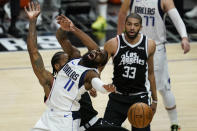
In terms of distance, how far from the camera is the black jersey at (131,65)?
7.25m

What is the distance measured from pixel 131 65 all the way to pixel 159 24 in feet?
4.14

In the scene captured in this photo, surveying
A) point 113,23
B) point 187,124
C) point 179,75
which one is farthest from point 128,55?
point 113,23

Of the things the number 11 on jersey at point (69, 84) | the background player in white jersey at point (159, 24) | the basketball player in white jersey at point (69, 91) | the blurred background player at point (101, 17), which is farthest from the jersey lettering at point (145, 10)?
the blurred background player at point (101, 17)

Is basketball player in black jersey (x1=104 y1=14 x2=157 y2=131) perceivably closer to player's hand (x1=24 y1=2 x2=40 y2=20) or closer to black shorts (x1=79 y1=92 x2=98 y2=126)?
black shorts (x1=79 y1=92 x2=98 y2=126)

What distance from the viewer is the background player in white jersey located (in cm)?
817

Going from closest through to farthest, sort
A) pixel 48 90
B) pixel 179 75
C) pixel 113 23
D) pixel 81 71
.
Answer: pixel 81 71
pixel 48 90
pixel 179 75
pixel 113 23

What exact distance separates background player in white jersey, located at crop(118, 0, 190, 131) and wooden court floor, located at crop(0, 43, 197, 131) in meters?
0.75

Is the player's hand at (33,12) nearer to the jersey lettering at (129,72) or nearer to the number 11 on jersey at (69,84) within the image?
the number 11 on jersey at (69,84)

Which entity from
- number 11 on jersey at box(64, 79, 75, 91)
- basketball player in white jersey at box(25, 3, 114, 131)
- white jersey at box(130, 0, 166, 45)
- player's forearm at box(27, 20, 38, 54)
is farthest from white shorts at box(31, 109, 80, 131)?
white jersey at box(130, 0, 166, 45)

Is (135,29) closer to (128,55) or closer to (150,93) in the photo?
(128,55)

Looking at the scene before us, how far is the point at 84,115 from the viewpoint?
7055 mm

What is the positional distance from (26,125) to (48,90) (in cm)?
245

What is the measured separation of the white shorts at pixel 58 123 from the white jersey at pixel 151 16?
2.38 meters

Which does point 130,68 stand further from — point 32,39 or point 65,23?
point 32,39
